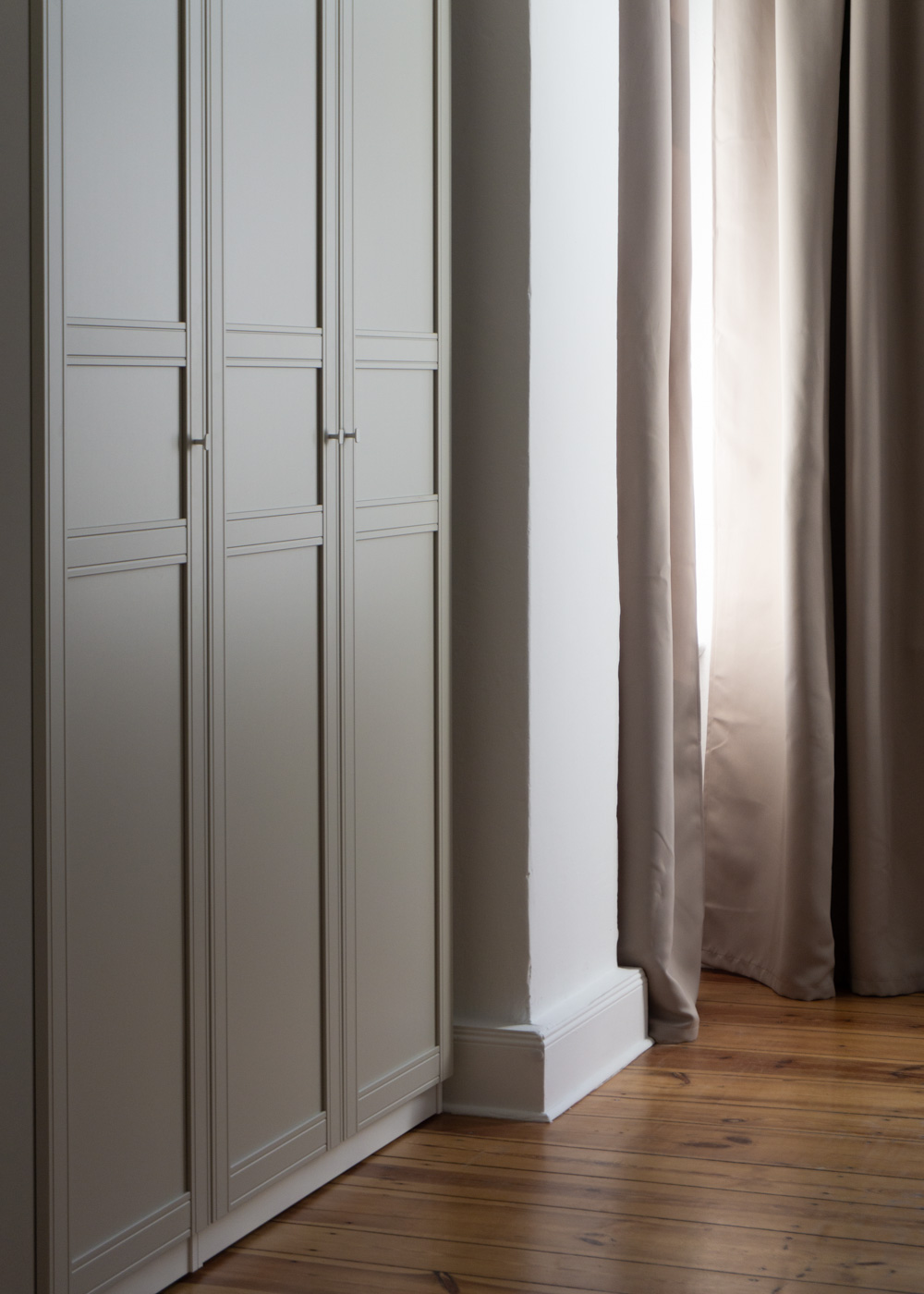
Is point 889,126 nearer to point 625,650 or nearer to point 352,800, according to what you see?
point 625,650

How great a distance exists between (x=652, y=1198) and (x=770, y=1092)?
495 mm

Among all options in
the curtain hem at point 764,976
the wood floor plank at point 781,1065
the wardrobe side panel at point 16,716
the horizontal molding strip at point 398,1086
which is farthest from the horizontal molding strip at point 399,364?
the curtain hem at point 764,976

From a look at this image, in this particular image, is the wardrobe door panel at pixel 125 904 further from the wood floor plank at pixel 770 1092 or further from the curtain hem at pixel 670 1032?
the curtain hem at pixel 670 1032

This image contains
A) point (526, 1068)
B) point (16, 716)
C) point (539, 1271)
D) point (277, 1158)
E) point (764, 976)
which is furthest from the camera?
point (764, 976)

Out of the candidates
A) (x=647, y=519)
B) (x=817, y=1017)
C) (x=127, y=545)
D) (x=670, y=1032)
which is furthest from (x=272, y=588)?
(x=817, y=1017)

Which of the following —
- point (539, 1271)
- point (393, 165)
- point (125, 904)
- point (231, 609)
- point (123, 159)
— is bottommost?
point (539, 1271)

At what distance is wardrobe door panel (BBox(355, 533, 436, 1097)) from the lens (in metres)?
2.07

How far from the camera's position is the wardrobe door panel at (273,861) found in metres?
1.79

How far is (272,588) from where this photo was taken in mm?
1860

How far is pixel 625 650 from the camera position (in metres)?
2.69

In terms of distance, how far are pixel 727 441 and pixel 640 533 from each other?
0.58 m

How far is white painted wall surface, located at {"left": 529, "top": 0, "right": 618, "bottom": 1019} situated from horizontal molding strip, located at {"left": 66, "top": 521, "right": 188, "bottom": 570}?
77 cm

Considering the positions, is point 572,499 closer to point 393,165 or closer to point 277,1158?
point 393,165

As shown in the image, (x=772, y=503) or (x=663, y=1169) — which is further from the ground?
(x=772, y=503)
